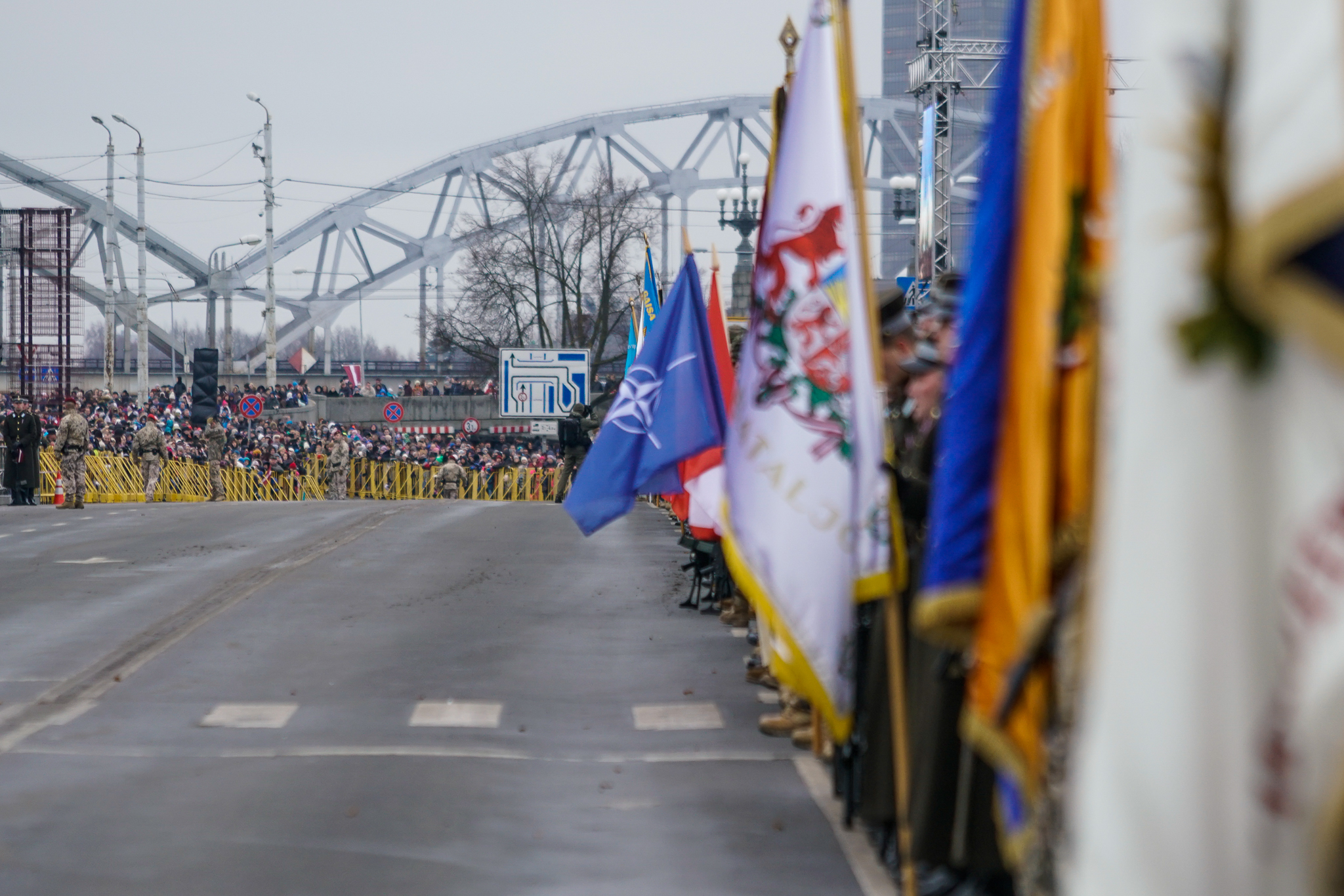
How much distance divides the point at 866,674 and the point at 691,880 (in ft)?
3.21

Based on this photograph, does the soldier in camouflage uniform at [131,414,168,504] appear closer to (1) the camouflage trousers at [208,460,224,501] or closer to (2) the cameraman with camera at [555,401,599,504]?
(1) the camouflage trousers at [208,460,224,501]

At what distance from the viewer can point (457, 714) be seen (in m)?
8.75

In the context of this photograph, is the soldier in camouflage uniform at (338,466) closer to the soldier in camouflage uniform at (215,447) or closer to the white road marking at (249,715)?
the soldier in camouflage uniform at (215,447)

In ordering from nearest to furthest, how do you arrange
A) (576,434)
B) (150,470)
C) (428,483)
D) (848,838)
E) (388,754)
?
(848,838) → (388,754) → (576,434) → (150,470) → (428,483)

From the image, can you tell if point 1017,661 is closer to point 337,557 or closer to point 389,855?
point 389,855

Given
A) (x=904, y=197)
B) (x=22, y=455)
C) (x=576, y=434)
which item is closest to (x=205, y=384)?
(x=22, y=455)

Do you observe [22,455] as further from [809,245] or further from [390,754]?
[809,245]

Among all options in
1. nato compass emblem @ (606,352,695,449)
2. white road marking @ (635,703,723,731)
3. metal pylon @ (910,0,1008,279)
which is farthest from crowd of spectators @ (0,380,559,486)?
white road marking @ (635,703,723,731)

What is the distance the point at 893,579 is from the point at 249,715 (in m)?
5.04

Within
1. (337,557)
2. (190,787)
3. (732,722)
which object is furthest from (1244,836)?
(337,557)

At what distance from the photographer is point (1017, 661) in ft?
7.69

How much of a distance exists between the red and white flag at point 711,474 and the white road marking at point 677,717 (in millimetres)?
1342

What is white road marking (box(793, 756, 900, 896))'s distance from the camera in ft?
18.0

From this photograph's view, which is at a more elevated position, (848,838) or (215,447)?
(215,447)
